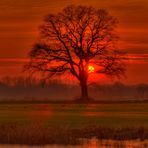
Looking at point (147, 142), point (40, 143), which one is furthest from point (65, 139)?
point (147, 142)

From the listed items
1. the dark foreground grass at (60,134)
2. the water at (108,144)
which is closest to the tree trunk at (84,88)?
the dark foreground grass at (60,134)

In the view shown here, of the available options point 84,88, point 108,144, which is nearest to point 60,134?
point 108,144

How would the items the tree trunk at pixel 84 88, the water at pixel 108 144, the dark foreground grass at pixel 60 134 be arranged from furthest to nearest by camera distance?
the tree trunk at pixel 84 88 → the dark foreground grass at pixel 60 134 → the water at pixel 108 144

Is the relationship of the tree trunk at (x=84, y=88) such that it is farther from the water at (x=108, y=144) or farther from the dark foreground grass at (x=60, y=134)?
the water at (x=108, y=144)

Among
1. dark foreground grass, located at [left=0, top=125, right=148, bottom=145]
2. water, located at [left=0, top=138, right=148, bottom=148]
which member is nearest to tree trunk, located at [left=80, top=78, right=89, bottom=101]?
dark foreground grass, located at [left=0, top=125, right=148, bottom=145]

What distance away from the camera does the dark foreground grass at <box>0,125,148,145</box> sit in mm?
31891

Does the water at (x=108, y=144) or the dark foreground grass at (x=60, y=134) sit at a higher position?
the dark foreground grass at (x=60, y=134)

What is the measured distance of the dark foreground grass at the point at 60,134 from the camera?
3189 cm

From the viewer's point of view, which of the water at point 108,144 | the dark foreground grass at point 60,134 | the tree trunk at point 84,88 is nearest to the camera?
the water at point 108,144

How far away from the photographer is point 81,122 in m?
41.2

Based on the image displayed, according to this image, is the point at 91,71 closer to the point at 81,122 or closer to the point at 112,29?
the point at 112,29

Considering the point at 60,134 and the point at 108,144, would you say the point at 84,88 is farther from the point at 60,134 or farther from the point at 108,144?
the point at 108,144

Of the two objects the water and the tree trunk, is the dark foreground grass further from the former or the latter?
the tree trunk

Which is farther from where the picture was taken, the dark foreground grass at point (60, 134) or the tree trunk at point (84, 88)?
the tree trunk at point (84, 88)
